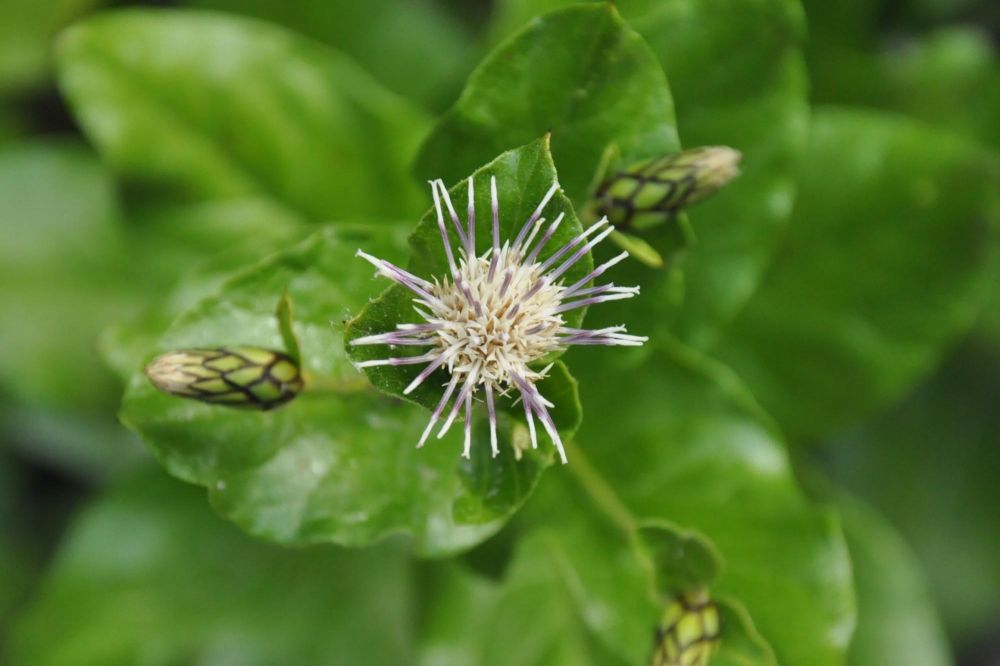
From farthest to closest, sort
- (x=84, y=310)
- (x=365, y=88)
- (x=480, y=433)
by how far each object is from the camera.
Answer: (x=84, y=310) < (x=365, y=88) < (x=480, y=433)

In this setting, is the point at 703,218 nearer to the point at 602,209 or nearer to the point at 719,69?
the point at 719,69

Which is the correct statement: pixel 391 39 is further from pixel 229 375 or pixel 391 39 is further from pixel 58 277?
pixel 229 375

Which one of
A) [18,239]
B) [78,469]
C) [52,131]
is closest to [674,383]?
[18,239]

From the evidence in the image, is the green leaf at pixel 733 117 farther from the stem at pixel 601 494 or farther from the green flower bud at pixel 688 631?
the green flower bud at pixel 688 631

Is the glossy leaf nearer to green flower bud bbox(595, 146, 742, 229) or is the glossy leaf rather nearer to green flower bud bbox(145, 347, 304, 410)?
green flower bud bbox(145, 347, 304, 410)

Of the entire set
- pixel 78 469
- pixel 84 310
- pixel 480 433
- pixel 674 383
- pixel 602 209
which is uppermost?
pixel 602 209

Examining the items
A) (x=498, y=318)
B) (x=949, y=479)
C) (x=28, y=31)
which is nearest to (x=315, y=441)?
(x=498, y=318)

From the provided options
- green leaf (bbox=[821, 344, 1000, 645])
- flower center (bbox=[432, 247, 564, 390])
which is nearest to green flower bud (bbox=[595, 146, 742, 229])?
flower center (bbox=[432, 247, 564, 390])
